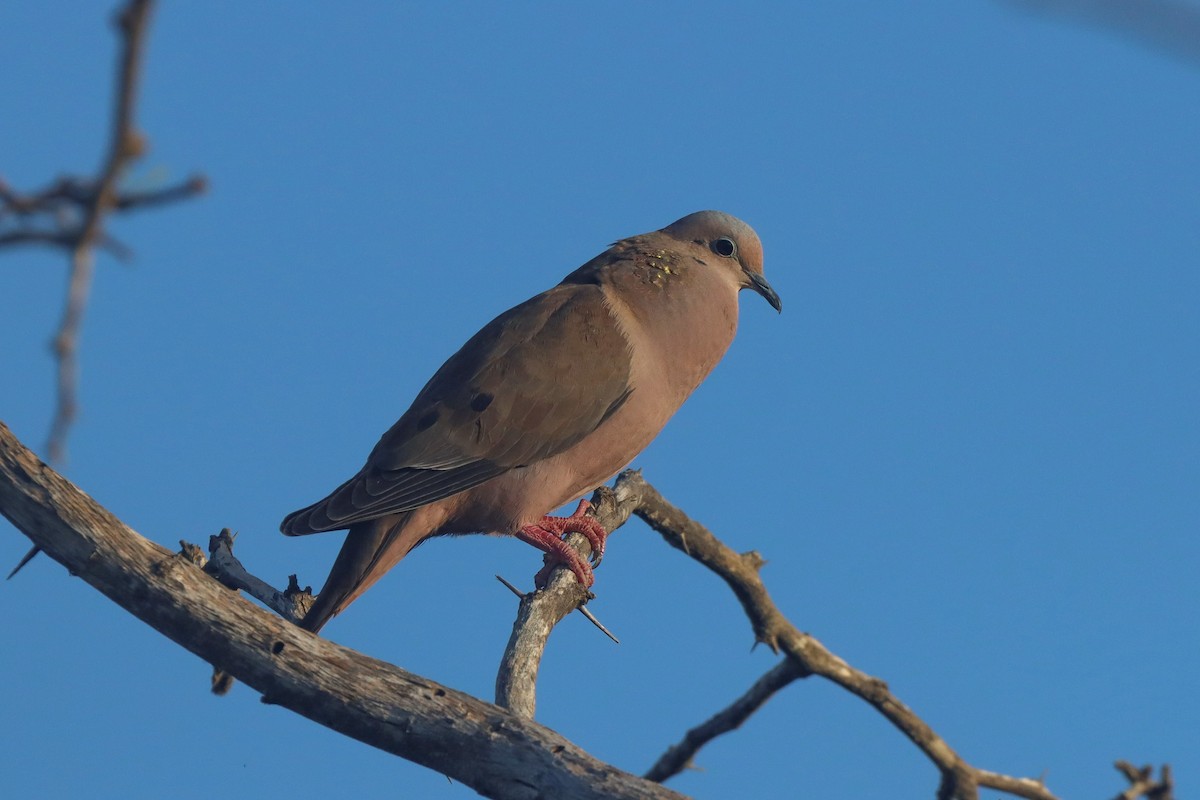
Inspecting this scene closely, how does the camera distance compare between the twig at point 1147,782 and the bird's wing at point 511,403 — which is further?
the bird's wing at point 511,403

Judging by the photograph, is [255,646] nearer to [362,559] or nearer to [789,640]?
[362,559]

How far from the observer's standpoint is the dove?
4824 millimetres

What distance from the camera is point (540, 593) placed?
445 centimetres

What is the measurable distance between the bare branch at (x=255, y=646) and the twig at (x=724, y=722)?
3.01 ft

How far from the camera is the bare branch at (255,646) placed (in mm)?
3160

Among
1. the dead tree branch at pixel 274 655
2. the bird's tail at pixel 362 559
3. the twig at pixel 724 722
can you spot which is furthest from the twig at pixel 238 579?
the twig at pixel 724 722

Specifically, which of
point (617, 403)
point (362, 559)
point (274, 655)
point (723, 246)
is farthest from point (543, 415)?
point (274, 655)

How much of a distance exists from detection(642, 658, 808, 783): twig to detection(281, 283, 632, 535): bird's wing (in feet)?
4.71

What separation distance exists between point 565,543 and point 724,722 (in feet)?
3.86

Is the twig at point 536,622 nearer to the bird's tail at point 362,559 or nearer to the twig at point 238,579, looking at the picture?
the bird's tail at point 362,559

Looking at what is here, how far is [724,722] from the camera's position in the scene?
395 centimetres

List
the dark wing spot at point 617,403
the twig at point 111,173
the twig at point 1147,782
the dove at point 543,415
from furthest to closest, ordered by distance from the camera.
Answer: the dark wing spot at point 617,403 < the dove at point 543,415 < the twig at point 1147,782 < the twig at point 111,173

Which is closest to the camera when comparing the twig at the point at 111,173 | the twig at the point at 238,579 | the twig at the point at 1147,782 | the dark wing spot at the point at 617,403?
the twig at the point at 111,173

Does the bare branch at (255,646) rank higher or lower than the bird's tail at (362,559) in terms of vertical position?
lower
